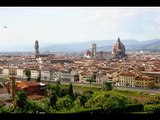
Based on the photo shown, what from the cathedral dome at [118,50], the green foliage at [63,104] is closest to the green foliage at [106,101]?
the green foliage at [63,104]

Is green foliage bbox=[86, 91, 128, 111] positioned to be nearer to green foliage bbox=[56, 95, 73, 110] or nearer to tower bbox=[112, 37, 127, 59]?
green foliage bbox=[56, 95, 73, 110]

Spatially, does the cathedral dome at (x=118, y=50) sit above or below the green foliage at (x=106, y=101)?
above

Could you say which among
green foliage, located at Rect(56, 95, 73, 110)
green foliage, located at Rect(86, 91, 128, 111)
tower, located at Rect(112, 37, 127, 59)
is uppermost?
tower, located at Rect(112, 37, 127, 59)

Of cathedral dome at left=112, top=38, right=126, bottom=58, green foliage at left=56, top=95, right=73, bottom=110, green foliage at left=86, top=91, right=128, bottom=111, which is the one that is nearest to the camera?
green foliage at left=86, top=91, right=128, bottom=111

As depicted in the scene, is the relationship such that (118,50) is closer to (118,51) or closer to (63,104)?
(118,51)

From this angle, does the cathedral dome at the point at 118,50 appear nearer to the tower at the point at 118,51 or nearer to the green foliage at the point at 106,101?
the tower at the point at 118,51

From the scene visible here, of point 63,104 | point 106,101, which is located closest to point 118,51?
point 63,104

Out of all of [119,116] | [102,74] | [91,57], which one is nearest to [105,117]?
[119,116]

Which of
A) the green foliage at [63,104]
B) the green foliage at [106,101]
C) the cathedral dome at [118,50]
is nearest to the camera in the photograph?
the green foliage at [106,101]

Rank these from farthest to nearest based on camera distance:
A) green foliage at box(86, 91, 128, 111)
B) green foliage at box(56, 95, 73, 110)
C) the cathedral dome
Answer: the cathedral dome, green foliage at box(56, 95, 73, 110), green foliage at box(86, 91, 128, 111)

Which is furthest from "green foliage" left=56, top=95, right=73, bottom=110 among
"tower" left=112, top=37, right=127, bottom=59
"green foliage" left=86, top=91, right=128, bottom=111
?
"tower" left=112, top=37, right=127, bottom=59

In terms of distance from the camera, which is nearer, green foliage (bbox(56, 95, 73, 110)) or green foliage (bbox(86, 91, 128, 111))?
green foliage (bbox(86, 91, 128, 111))

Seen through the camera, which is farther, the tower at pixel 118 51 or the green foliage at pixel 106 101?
the tower at pixel 118 51
